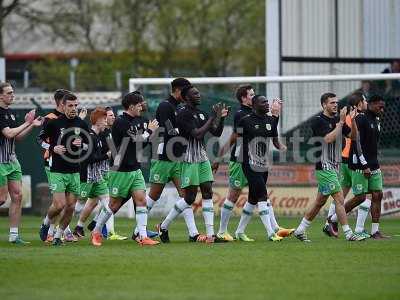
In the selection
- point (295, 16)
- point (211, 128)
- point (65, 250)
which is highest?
point (295, 16)

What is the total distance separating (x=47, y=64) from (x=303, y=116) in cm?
2174

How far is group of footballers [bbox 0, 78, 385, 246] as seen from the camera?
1859 cm

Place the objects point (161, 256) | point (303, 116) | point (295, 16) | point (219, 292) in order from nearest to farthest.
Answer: point (219, 292), point (161, 256), point (303, 116), point (295, 16)

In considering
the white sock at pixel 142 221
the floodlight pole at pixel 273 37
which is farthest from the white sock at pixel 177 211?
the floodlight pole at pixel 273 37

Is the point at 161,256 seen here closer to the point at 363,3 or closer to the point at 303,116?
the point at 303,116

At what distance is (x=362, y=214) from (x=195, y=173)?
298 cm

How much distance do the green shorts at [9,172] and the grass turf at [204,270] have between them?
1030 millimetres

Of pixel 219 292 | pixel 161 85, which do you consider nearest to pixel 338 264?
pixel 219 292

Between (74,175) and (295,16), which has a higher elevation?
(295,16)

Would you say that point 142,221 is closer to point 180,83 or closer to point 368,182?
point 180,83

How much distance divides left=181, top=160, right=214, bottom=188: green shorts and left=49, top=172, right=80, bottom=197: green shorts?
1.65 metres

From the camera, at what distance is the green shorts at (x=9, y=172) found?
754 inches

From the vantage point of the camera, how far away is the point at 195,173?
19.0 m

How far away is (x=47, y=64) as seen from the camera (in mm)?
47875
